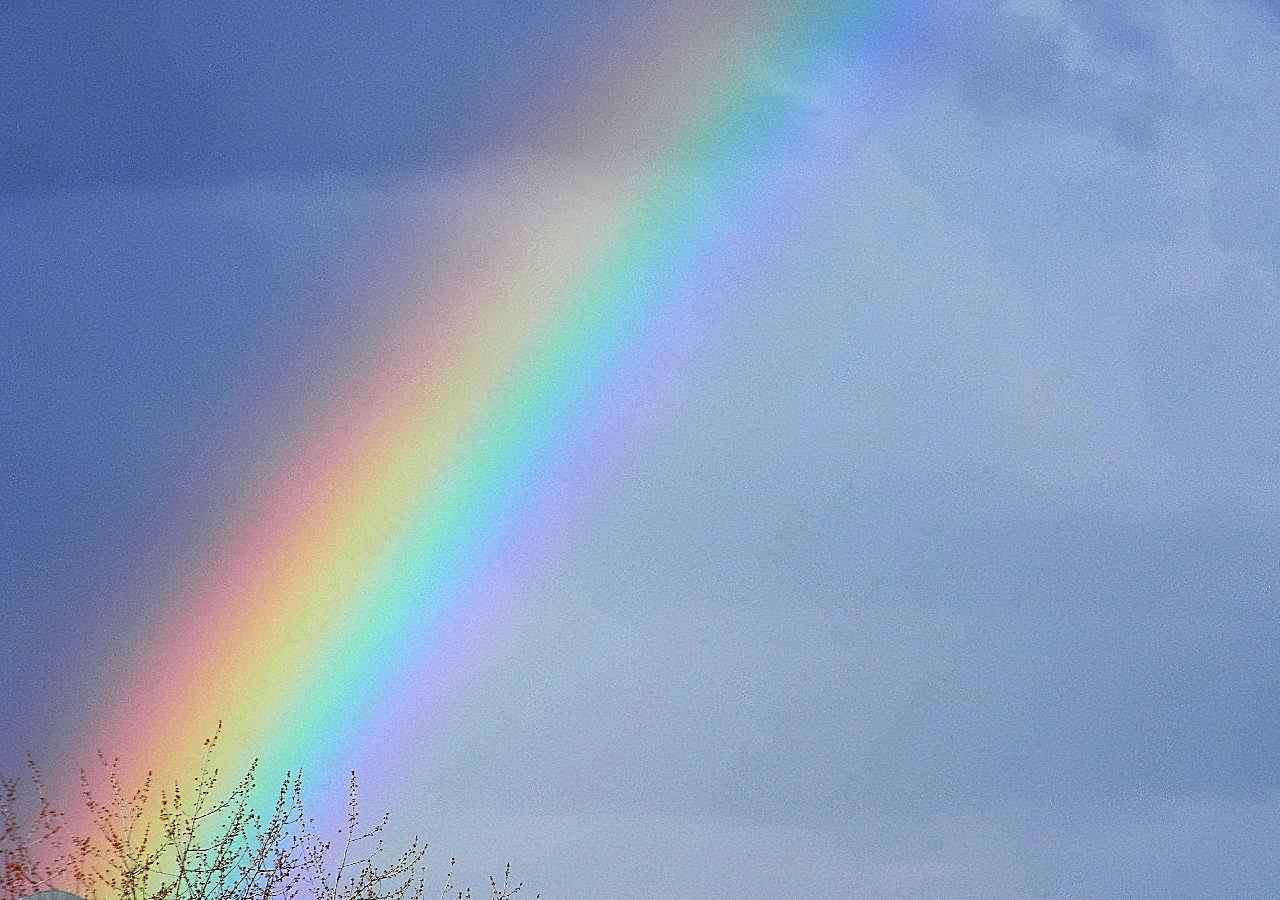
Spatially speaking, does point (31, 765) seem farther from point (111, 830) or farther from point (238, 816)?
point (238, 816)

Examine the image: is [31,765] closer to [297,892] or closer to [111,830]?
[111,830]

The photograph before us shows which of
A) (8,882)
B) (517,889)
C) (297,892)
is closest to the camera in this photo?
(8,882)

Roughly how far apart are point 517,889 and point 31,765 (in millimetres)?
6054

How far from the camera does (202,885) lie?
18.0 meters

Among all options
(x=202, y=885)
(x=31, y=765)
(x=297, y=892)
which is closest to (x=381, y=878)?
(x=297, y=892)

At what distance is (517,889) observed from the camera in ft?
70.0

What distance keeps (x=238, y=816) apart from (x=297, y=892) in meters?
1.09

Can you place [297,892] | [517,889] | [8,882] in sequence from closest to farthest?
[8,882] < [297,892] < [517,889]

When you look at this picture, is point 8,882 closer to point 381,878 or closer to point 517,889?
point 381,878

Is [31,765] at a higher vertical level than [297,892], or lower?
higher

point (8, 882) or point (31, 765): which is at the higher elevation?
point (31, 765)

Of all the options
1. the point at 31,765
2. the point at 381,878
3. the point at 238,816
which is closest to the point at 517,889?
the point at 381,878

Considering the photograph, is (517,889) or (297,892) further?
(517,889)

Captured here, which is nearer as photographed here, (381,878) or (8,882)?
(8,882)
